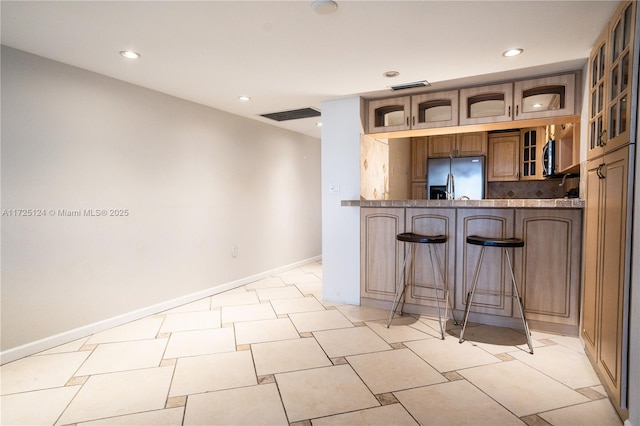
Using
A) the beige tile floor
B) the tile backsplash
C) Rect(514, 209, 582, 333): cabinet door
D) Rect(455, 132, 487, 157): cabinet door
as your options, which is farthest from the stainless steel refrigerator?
the beige tile floor

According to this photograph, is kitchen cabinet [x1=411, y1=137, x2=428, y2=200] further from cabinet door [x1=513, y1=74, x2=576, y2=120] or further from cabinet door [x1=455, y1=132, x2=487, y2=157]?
cabinet door [x1=513, y1=74, x2=576, y2=120]

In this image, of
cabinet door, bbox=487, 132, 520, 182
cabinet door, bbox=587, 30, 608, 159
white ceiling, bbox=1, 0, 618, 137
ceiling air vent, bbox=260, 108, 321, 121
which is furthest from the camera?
cabinet door, bbox=487, 132, 520, 182

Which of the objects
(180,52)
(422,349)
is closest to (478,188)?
(422,349)

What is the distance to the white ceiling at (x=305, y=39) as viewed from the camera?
189 centimetres

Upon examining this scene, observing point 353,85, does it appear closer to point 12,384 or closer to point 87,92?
point 87,92

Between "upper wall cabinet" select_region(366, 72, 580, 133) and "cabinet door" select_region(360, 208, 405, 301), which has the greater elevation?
"upper wall cabinet" select_region(366, 72, 580, 133)

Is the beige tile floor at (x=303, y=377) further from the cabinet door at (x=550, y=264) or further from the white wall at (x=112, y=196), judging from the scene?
the white wall at (x=112, y=196)

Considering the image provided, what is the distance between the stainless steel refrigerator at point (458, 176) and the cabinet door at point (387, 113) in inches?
81.0

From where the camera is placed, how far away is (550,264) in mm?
2713

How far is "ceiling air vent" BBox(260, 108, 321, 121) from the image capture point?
4148mm

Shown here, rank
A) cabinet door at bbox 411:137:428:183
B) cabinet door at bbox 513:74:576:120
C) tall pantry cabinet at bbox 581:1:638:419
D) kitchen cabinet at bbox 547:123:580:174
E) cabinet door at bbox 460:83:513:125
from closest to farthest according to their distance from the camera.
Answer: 1. tall pantry cabinet at bbox 581:1:638:419
2. cabinet door at bbox 513:74:576:120
3. cabinet door at bbox 460:83:513:125
4. kitchen cabinet at bbox 547:123:580:174
5. cabinet door at bbox 411:137:428:183

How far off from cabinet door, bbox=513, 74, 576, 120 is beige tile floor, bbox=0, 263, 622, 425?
6.10 feet

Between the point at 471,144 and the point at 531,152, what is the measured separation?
870 mm

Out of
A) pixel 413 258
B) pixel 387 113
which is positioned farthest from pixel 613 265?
pixel 387 113
